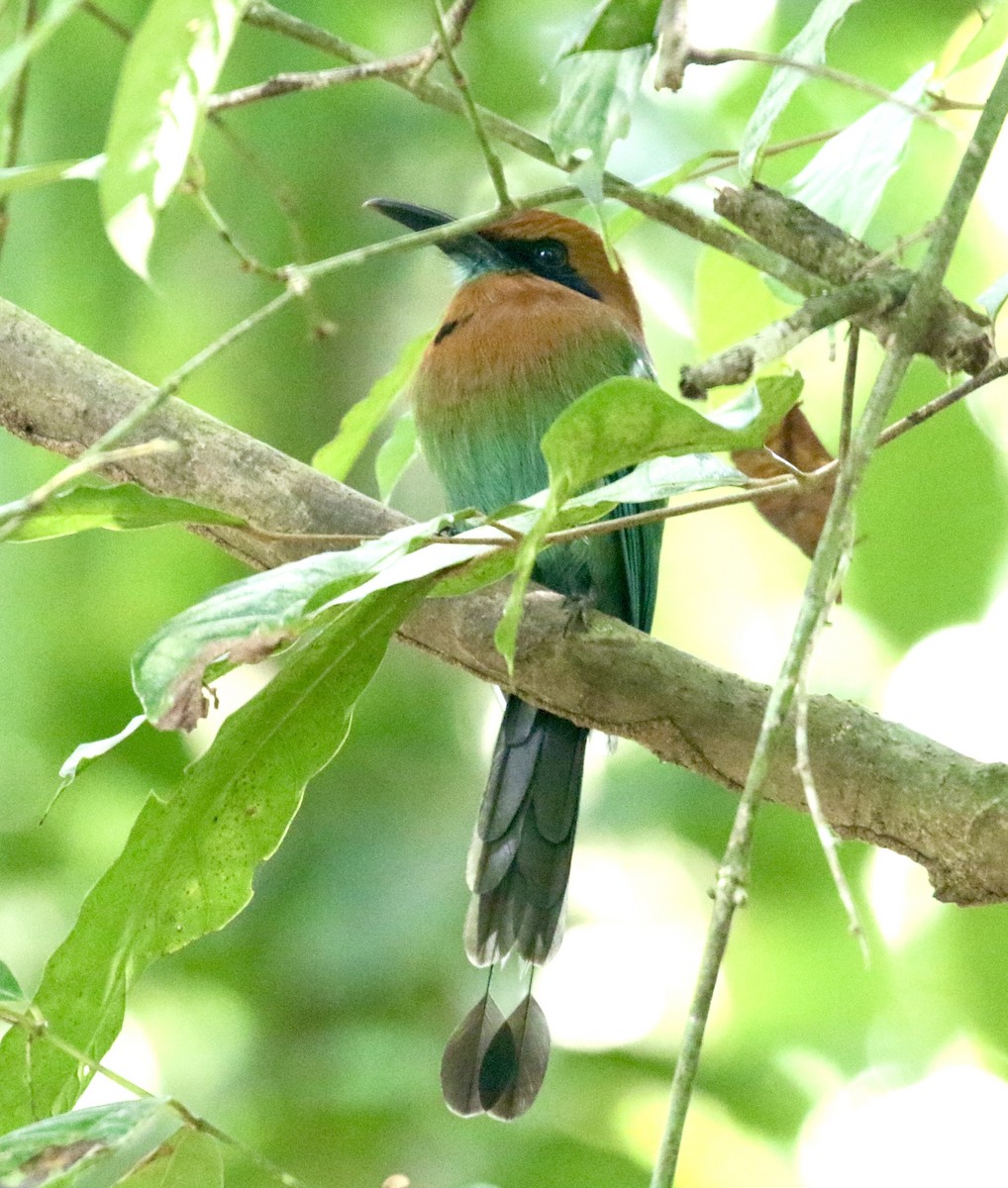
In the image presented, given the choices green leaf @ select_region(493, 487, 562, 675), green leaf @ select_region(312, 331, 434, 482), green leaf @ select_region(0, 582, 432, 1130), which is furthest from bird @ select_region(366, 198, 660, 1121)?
green leaf @ select_region(493, 487, 562, 675)

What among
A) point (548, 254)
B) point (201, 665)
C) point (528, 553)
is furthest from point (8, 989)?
point (548, 254)

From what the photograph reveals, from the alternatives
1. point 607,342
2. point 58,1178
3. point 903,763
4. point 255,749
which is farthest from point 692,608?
point 58,1178

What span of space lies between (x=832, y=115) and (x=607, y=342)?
0.67 meters

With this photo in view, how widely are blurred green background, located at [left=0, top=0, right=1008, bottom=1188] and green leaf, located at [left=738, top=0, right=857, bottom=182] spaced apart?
1436 millimetres

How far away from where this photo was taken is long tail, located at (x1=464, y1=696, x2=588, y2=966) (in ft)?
7.88

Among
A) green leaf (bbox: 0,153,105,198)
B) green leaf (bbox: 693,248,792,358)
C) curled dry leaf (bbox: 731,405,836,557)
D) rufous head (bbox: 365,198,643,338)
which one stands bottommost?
green leaf (bbox: 0,153,105,198)

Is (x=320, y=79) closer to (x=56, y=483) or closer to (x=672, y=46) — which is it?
(x=672, y=46)

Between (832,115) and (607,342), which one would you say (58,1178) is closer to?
(607,342)

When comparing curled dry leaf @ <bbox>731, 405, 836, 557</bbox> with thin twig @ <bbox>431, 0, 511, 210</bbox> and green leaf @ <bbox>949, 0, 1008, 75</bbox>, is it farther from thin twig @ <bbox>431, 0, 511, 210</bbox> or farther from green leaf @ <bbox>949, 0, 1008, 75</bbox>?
thin twig @ <bbox>431, 0, 511, 210</bbox>

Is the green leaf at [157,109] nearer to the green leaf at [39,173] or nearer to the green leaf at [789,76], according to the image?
the green leaf at [39,173]

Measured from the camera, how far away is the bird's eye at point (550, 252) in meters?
3.31

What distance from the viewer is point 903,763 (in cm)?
183

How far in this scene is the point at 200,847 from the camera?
4.62 feet

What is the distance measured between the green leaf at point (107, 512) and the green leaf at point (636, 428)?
1.15 feet
